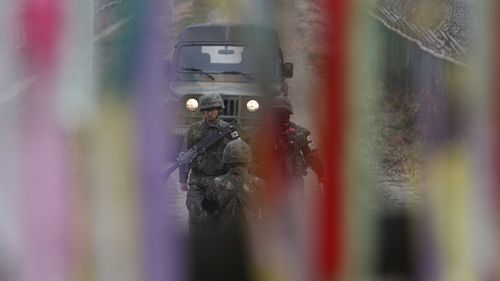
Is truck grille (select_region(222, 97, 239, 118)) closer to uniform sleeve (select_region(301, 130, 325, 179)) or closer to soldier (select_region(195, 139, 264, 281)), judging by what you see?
soldier (select_region(195, 139, 264, 281))

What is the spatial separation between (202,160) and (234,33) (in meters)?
0.47

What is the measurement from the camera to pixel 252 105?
198 cm

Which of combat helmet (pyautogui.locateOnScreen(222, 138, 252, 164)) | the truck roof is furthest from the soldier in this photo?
the truck roof

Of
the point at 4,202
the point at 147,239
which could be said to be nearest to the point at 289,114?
the point at 147,239

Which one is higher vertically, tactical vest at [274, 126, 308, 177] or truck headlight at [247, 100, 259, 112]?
truck headlight at [247, 100, 259, 112]

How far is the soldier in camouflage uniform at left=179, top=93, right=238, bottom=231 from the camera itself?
201 centimetres

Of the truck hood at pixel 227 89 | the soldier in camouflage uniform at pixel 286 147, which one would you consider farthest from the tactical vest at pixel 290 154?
the truck hood at pixel 227 89

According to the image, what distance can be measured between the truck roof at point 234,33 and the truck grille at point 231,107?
0.52 ft

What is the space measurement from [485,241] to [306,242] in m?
0.49

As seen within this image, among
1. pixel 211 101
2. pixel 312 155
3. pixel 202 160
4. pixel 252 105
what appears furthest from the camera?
pixel 202 160

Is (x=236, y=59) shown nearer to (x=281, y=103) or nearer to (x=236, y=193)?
(x=281, y=103)

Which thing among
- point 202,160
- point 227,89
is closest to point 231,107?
point 227,89

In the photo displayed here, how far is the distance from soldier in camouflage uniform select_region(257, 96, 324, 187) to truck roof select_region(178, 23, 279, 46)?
0.16m

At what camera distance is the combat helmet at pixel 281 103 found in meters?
1.92
